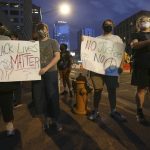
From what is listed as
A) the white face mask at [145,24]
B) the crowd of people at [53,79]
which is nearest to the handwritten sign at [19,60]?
the crowd of people at [53,79]

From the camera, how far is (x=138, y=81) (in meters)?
8.08

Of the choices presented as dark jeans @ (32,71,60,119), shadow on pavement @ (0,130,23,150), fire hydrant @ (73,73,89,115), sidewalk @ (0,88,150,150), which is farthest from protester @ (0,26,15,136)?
fire hydrant @ (73,73,89,115)

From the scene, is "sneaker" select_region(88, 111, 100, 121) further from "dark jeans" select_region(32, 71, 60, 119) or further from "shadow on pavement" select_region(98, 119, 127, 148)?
"dark jeans" select_region(32, 71, 60, 119)

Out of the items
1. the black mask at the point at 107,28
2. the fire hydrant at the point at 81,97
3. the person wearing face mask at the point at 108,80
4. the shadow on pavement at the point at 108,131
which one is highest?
the black mask at the point at 107,28

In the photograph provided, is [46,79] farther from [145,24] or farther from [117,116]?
[145,24]

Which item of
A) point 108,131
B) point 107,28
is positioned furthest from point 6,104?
point 107,28

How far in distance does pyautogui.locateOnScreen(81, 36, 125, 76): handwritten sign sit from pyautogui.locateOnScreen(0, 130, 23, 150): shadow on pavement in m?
2.11

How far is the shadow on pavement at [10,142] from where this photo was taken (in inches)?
266

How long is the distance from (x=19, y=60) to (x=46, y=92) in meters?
0.77

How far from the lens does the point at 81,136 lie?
24.2ft

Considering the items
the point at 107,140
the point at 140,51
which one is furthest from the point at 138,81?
the point at 107,140

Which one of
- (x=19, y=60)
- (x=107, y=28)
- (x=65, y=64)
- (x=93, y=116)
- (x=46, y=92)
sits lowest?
(x=93, y=116)

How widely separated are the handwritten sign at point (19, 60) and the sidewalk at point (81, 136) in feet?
3.47

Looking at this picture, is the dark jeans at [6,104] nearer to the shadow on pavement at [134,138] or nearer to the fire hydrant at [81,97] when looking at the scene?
the shadow on pavement at [134,138]
